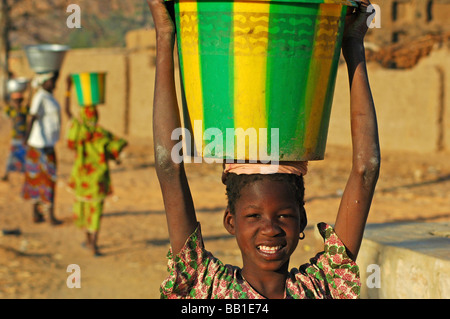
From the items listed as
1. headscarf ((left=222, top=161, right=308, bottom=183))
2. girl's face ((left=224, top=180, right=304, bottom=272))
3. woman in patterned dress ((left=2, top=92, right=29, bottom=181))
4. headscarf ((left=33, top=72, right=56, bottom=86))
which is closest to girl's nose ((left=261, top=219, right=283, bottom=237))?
girl's face ((left=224, top=180, right=304, bottom=272))

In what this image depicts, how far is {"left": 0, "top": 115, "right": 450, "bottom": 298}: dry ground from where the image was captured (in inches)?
234

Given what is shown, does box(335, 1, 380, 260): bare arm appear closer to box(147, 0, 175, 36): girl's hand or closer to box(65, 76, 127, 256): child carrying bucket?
box(147, 0, 175, 36): girl's hand

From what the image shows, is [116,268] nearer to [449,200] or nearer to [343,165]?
[449,200]

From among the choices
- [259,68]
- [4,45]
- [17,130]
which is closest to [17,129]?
[17,130]

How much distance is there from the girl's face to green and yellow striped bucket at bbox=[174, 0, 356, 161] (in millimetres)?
149

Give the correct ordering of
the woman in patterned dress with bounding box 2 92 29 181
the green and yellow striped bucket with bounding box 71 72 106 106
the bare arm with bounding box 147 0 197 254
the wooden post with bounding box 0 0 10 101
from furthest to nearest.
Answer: the wooden post with bounding box 0 0 10 101, the woman in patterned dress with bounding box 2 92 29 181, the green and yellow striped bucket with bounding box 71 72 106 106, the bare arm with bounding box 147 0 197 254

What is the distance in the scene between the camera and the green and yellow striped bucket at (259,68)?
1844 millimetres

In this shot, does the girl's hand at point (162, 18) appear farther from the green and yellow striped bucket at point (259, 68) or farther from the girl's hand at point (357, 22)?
the girl's hand at point (357, 22)

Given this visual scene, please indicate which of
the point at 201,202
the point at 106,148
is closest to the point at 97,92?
the point at 106,148

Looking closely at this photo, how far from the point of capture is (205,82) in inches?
76.3

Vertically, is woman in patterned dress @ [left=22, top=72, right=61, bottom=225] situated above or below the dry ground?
above

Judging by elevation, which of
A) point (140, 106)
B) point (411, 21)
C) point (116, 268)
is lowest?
point (116, 268)

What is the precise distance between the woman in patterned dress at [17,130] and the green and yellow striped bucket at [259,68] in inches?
328

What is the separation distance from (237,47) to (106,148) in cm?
527
